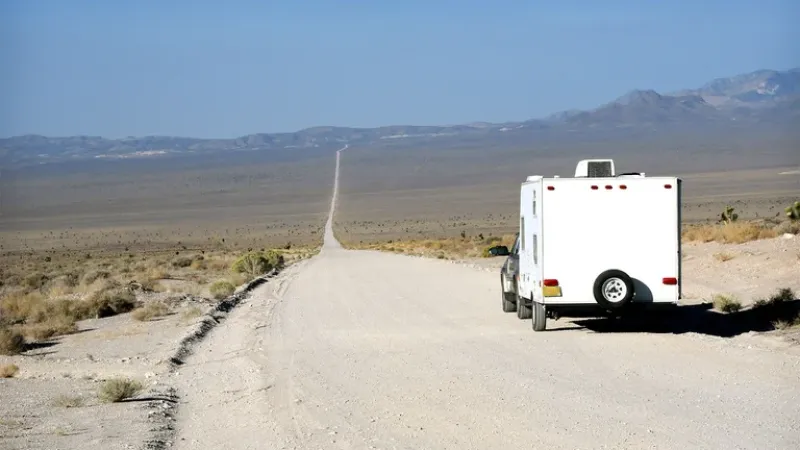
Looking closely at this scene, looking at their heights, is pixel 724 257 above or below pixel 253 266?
above

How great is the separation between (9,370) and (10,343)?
2.74m

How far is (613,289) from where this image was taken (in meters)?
16.7

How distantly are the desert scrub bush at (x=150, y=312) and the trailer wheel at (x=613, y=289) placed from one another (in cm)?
1098

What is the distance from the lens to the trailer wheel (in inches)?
655

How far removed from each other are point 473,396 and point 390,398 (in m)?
0.90

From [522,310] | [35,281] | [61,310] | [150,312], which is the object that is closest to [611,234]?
[522,310]

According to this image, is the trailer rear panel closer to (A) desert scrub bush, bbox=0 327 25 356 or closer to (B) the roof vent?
(B) the roof vent

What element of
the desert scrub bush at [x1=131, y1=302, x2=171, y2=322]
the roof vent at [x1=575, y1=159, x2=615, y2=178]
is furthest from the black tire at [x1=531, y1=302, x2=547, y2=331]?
the desert scrub bush at [x1=131, y1=302, x2=171, y2=322]

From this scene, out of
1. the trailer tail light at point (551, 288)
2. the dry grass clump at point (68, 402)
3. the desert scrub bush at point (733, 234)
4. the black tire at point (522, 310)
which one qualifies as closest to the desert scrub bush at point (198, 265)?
the desert scrub bush at point (733, 234)

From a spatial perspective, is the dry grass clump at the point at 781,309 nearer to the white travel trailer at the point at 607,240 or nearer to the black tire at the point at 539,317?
the white travel trailer at the point at 607,240

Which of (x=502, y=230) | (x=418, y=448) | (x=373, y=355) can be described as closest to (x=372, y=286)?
(x=373, y=355)

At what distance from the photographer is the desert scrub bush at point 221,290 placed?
30.1 m

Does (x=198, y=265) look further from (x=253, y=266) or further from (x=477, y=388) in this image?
(x=477, y=388)

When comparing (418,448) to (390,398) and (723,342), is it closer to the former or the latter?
(390,398)
